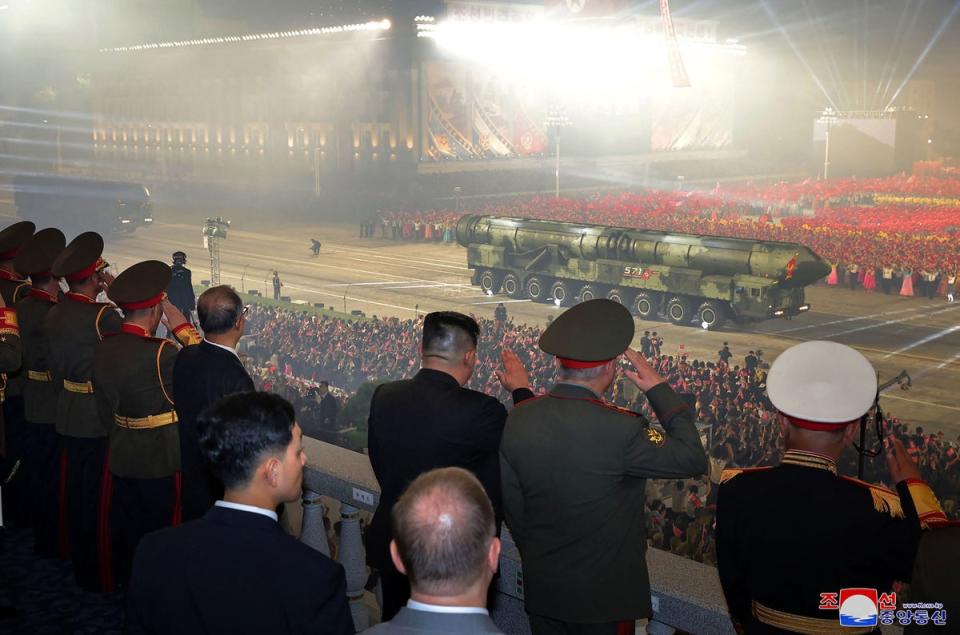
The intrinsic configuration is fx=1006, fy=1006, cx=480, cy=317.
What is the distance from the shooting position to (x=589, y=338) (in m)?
3.87

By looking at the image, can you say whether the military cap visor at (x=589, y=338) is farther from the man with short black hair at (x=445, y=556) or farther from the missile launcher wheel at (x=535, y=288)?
the missile launcher wheel at (x=535, y=288)

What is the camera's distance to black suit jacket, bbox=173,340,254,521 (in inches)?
205

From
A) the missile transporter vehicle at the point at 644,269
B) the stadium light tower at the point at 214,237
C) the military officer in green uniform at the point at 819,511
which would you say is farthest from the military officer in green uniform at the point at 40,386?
the stadium light tower at the point at 214,237

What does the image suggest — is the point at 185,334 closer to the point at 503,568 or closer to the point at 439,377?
the point at 439,377

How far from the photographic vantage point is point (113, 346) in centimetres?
586

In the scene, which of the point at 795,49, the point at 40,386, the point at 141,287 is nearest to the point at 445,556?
the point at 141,287

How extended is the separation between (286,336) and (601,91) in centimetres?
725

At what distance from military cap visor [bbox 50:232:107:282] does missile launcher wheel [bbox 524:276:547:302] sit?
471 inches

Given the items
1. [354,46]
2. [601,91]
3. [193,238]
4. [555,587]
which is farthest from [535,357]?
[555,587]

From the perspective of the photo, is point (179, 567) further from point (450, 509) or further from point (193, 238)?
point (193, 238)

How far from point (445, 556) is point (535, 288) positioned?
16.2 metres

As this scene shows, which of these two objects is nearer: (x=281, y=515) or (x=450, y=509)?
(x=450, y=509)

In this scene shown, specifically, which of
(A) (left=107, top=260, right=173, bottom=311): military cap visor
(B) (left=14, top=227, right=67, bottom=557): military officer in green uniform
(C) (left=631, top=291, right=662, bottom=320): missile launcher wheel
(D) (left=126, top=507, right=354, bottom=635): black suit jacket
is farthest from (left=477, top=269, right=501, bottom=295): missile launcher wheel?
(D) (left=126, top=507, right=354, bottom=635): black suit jacket

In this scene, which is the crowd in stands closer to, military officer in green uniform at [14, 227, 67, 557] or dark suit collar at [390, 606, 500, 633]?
military officer in green uniform at [14, 227, 67, 557]
